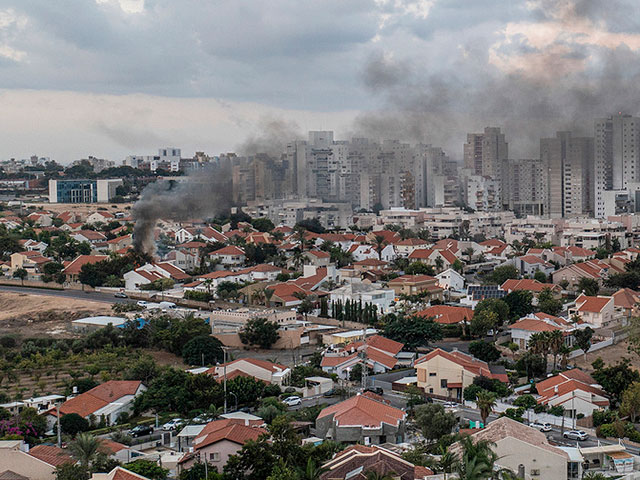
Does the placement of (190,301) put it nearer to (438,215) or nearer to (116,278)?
(116,278)

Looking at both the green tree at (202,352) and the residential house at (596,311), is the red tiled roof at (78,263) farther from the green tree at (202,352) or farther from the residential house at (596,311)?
the residential house at (596,311)

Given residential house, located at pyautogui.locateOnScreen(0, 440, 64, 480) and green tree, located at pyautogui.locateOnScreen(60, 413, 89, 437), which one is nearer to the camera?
residential house, located at pyautogui.locateOnScreen(0, 440, 64, 480)

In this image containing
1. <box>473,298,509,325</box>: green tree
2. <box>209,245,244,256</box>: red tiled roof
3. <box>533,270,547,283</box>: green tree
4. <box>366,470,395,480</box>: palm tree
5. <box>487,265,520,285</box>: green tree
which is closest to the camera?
<box>366,470,395,480</box>: palm tree

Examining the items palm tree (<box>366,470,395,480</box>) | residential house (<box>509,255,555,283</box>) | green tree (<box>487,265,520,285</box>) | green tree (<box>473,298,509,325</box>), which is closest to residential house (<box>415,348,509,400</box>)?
green tree (<box>473,298,509,325</box>)

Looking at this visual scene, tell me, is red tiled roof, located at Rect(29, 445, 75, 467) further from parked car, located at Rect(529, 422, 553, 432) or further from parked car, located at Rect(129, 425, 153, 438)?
parked car, located at Rect(529, 422, 553, 432)

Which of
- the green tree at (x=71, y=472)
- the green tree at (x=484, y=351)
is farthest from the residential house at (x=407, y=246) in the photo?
the green tree at (x=71, y=472)

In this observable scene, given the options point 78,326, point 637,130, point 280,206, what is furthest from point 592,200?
point 78,326
